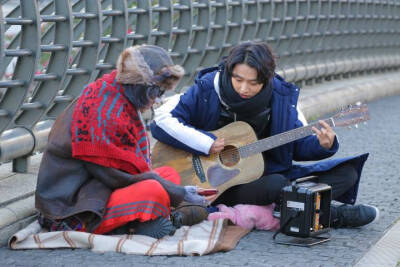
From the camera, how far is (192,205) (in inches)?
244

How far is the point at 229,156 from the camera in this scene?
6.52 m

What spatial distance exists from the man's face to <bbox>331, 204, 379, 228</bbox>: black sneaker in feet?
2.87

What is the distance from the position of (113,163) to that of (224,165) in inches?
40.8

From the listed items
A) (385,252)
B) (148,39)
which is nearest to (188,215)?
(385,252)

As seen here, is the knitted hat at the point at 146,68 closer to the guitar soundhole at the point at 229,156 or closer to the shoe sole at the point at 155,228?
the shoe sole at the point at 155,228

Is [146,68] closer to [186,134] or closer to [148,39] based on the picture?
[186,134]

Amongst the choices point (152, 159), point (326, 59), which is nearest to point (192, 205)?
point (152, 159)

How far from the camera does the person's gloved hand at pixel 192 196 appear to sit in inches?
229

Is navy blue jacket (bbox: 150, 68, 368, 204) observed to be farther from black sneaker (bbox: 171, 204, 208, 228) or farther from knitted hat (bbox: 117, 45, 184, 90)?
knitted hat (bbox: 117, 45, 184, 90)

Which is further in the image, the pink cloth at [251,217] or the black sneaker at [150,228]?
the pink cloth at [251,217]

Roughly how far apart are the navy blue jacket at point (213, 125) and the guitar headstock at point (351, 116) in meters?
0.20

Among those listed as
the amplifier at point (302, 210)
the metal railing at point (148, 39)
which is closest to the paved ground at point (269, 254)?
the amplifier at point (302, 210)

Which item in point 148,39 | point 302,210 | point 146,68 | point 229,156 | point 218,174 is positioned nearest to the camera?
point 146,68

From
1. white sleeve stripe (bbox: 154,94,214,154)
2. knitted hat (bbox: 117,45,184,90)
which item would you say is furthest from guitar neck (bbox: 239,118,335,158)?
knitted hat (bbox: 117,45,184,90)
